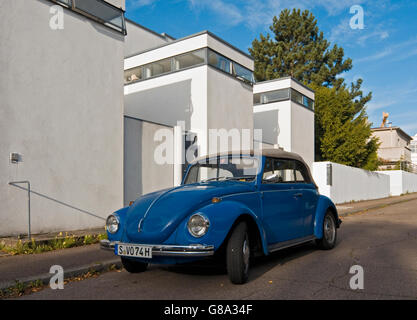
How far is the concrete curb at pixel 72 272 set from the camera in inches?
175

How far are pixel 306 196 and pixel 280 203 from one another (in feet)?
3.21

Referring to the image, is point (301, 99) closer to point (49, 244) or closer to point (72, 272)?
point (49, 244)

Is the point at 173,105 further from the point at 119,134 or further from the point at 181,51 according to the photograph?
the point at 119,134

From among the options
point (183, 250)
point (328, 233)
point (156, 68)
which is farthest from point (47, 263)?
point (156, 68)

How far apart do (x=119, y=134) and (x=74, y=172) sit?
1775 mm

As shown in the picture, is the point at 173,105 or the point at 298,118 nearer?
the point at 173,105

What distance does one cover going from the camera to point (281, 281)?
15.4ft

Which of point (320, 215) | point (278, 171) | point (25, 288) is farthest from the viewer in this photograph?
point (320, 215)

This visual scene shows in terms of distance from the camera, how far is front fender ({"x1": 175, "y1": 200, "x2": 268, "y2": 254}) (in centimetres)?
413

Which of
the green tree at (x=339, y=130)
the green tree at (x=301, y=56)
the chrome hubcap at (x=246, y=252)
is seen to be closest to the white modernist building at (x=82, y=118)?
the chrome hubcap at (x=246, y=252)

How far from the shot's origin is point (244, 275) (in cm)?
445

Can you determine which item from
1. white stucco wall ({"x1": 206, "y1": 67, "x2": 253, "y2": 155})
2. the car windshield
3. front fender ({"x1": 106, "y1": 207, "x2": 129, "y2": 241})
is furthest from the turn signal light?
white stucco wall ({"x1": 206, "y1": 67, "x2": 253, "y2": 155})
